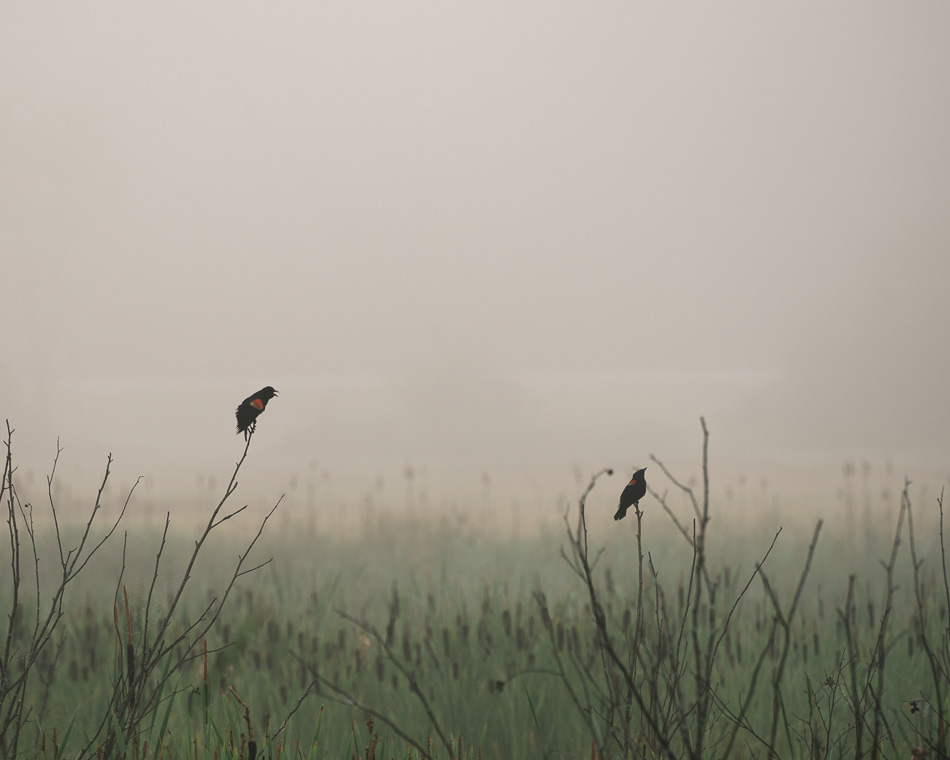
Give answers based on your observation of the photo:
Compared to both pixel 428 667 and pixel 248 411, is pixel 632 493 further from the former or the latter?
pixel 428 667

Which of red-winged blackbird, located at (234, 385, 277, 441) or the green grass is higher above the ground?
red-winged blackbird, located at (234, 385, 277, 441)

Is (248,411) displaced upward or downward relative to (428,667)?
upward

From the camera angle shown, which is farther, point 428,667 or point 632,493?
point 428,667

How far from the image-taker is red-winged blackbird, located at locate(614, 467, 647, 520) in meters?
2.35

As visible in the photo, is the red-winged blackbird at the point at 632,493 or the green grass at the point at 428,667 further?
the green grass at the point at 428,667

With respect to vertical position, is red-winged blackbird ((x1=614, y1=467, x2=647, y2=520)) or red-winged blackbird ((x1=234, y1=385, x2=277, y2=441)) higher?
red-winged blackbird ((x1=234, y1=385, x2=277, y2=441))

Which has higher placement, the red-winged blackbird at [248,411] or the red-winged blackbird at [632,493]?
the red-winged blackbird at [248,411]

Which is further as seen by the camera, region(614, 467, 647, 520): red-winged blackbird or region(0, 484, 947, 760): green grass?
region(0, 484, 947, 760): green grass

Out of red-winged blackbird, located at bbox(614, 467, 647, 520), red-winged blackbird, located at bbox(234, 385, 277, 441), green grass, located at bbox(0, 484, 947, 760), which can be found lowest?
green grass, located at bbox(0, 484, 947, 760)

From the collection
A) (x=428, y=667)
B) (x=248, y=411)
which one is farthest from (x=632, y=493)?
(x=428, y=667)

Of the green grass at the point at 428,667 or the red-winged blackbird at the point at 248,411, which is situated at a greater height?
the red-winged blackbird at the point at 248,411

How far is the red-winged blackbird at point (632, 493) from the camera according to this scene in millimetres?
2354

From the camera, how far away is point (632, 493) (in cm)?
237

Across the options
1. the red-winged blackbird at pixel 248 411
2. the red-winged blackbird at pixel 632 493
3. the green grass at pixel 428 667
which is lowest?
the green grass at pixel 428 667
